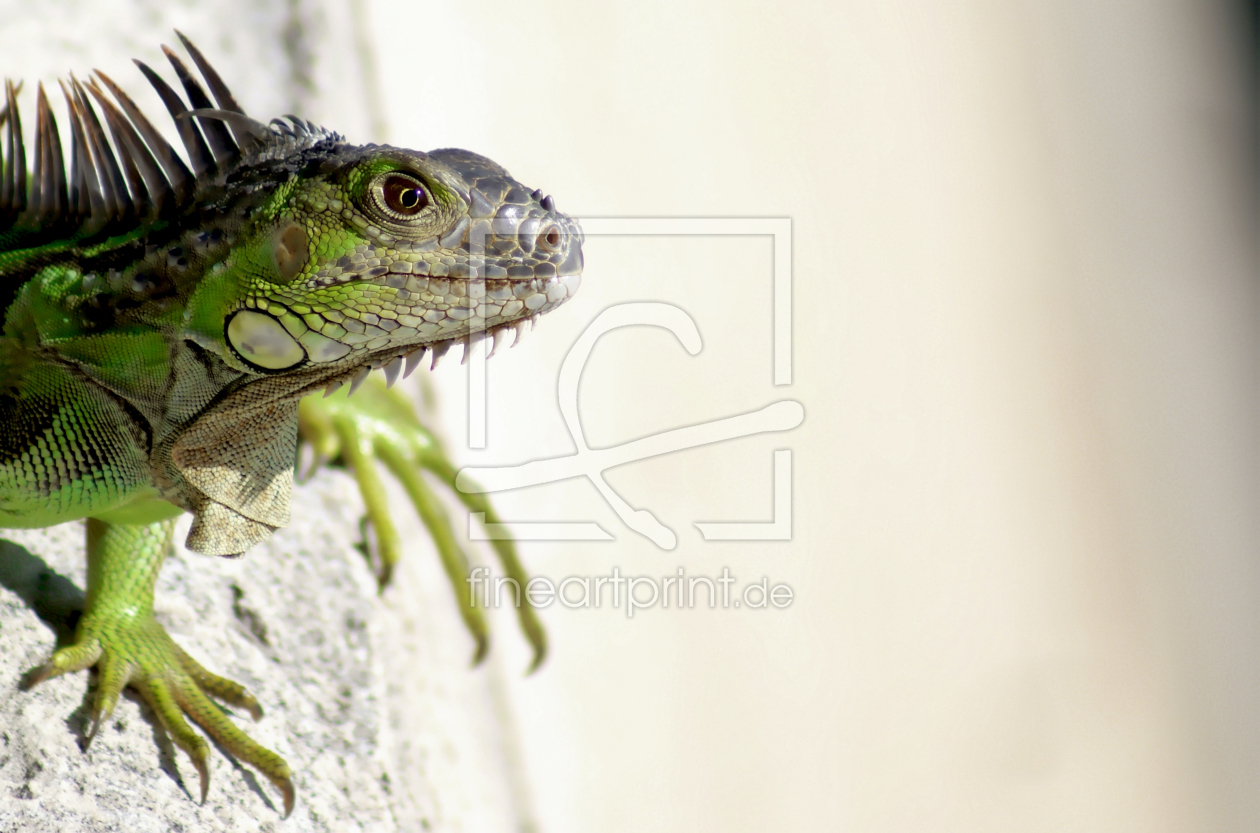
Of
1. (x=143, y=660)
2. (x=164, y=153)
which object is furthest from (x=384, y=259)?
(x=143, y=660)

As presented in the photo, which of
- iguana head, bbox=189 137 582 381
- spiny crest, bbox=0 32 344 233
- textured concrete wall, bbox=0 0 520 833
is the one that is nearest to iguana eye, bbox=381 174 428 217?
iguana head, bbox=189 137 582 381

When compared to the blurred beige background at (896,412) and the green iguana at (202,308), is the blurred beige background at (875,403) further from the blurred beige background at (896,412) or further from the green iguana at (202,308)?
the green iguana at (202,308)

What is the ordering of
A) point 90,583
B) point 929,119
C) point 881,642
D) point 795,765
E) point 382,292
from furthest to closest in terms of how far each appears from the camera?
point 929,119 < point 881,642 < point 795,765 < point 90,583 < point 382,292

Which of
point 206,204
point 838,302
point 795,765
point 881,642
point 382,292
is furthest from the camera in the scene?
point 838,302

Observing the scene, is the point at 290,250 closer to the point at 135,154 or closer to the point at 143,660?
the point at 135,154

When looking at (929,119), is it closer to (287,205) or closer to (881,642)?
(881,642)

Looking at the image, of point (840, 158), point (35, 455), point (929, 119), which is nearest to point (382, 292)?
point (35, 455)

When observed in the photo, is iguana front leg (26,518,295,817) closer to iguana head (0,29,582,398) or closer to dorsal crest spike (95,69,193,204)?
iguana head (0,29,582,398)
